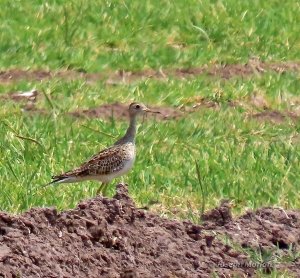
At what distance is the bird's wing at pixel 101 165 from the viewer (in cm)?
854

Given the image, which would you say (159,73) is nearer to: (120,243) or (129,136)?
(129,136)

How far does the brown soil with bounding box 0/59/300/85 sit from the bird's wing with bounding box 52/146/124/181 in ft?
11.2

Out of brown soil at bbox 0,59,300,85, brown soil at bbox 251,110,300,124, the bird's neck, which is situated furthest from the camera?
brown soil at bbox 0,59,300,85

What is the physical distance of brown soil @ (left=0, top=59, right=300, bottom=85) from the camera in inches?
481

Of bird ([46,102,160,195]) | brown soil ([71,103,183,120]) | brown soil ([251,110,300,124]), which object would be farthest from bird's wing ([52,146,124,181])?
brown soil ([251,110,300,124])

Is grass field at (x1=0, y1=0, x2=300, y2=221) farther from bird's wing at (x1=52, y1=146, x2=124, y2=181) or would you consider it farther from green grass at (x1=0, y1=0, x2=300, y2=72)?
bird's wing at (x1=52, y1=146, x2=124, y2=181)

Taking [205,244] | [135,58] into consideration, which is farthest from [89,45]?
[205,244]

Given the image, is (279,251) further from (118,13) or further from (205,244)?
(118,13)

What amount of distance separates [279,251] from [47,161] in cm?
276

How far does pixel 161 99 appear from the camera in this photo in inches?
457

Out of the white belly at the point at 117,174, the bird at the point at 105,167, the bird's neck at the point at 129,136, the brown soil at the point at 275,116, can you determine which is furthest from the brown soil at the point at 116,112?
the white belly at the point at 117,174

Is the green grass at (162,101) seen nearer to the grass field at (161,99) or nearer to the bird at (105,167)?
the grass field at (161,99)

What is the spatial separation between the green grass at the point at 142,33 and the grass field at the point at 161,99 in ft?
0.05

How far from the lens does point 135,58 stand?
12.9 m
